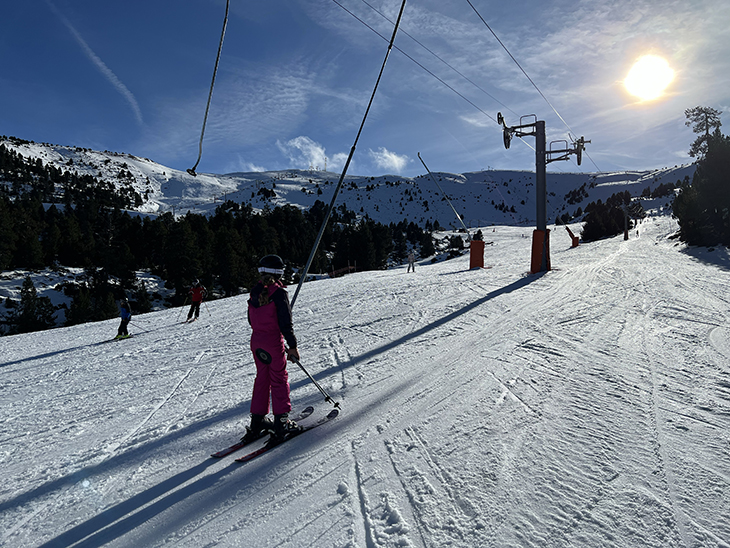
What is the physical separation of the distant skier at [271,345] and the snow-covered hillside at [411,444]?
0.36m

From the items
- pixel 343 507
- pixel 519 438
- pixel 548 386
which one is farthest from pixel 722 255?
pixel 343 507

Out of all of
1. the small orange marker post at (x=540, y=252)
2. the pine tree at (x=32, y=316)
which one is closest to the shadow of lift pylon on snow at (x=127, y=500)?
the small orange marker post at (x=540, y=252)

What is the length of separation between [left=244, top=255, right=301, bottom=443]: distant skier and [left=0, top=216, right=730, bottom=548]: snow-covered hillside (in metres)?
0.36

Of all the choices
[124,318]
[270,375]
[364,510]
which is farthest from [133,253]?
[364,510]

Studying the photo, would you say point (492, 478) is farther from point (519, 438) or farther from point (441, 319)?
point (441, 319)

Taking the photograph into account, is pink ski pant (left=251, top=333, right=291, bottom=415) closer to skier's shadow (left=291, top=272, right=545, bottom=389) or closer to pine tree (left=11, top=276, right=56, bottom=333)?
skier's shadow (left=291, top=272, right=545, bottom=389)

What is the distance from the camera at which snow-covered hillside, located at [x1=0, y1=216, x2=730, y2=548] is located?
2725 mm

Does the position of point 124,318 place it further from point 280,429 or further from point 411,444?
point 411,444

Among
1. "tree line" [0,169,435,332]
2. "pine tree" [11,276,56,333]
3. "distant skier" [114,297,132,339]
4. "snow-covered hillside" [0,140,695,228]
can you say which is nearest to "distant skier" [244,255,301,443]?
"distant skier" [114,297,132,339]

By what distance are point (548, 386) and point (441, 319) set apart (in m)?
4.26

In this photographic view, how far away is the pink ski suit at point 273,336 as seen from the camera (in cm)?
375

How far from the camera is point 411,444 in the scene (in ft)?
12.2

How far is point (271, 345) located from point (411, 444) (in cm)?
176

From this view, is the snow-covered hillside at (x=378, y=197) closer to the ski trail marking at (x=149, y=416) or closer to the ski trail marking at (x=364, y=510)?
the ski trail marking at (x=149, y=416)
